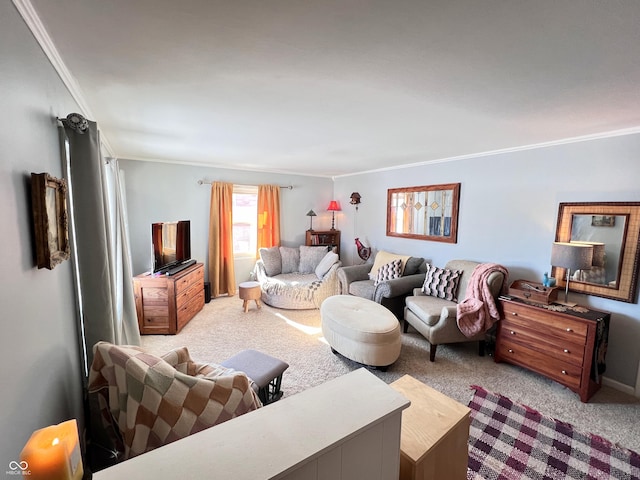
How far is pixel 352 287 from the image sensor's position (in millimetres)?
4242

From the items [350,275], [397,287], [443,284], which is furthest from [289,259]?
[443,284]

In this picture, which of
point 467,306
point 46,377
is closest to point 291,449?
point 46,377

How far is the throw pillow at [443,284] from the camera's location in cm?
336

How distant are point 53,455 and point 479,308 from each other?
3093mm

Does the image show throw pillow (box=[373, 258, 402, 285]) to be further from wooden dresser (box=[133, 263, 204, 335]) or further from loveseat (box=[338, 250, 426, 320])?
wooden dresser (box=[133, 263, 204, 335])

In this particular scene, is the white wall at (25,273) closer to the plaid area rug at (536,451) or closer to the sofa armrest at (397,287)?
the plaid area rug at (536,451)

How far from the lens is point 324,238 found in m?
5.57

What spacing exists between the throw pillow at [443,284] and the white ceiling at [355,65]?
5.28ft

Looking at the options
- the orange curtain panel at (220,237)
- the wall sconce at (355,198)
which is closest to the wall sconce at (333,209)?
the wall sconce at (355,198)

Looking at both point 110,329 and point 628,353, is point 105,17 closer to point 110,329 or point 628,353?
point 110,329

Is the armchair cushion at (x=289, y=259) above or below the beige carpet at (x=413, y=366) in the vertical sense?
above

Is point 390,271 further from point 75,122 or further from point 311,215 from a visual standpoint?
point 75,122

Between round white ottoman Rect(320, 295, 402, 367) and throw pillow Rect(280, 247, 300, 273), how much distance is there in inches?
80.5

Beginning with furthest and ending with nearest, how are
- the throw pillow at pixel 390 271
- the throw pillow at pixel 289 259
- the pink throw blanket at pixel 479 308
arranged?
1. the throw pillow at pixel 289 259
2. the throw pillow at pixel 390 271
3. the pink throw blanket at pixel 479 308
